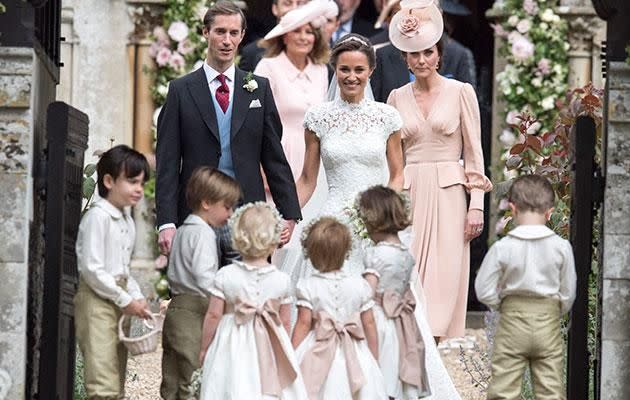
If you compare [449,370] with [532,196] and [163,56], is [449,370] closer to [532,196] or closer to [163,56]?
[163,56]

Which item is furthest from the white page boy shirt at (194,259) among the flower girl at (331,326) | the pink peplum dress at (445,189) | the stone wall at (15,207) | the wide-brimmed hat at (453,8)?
the wide-brimmed hat at (453,8)

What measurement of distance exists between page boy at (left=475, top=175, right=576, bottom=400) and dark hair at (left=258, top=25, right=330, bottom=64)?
157 inches

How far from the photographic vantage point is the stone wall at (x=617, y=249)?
7633 mm

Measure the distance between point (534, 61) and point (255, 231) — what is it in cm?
674

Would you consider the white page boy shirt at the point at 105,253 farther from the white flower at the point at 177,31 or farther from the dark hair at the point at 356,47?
the white flower at the point at 177,31

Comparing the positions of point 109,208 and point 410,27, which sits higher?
point 410,27

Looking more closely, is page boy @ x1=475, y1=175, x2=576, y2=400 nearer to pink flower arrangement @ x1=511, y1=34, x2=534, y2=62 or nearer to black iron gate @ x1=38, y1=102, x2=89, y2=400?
black iron gate @ x1=38, y1=102, x2=89, y2=400

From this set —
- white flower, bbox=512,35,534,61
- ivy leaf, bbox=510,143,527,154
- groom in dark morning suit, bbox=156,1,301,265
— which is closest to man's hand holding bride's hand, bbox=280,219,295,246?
groom in dark morning suit, bbox=156,1,301,265

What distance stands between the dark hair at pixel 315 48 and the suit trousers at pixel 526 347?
4096 mm

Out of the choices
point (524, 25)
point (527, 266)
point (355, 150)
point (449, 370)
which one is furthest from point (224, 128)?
point (524, 25)

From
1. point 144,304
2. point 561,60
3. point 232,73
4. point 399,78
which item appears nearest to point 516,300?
point 144,304

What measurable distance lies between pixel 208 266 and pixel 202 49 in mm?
6541

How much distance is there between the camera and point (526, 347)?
24.6ft

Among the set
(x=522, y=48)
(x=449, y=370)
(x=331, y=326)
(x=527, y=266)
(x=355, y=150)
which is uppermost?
(x=522, y=48)
